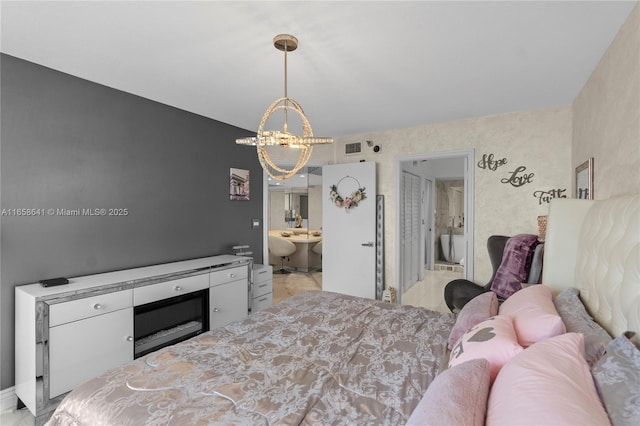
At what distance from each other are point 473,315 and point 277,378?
3.25 ft

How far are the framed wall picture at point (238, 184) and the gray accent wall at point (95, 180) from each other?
122 millimetres

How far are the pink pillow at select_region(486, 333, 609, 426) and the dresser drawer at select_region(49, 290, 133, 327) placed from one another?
2537mm

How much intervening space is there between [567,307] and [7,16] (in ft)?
11.0

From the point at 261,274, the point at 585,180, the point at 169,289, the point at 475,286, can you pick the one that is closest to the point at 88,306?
the point at 169,289

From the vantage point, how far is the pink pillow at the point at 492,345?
106cm

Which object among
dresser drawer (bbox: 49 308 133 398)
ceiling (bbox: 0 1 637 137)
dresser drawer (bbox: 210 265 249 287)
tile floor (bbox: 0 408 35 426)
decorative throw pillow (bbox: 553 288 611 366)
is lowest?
tile floor (bbox: 0 408 35 426)

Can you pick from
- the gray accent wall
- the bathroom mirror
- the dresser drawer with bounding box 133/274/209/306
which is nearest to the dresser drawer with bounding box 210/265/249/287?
the dresser drawer with bounding box 133/274/209/306

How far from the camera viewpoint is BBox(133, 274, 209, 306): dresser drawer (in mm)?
2518

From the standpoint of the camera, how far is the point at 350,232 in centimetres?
432

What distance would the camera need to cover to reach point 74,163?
2.53m

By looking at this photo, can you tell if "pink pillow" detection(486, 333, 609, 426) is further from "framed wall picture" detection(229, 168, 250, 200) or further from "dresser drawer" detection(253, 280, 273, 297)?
"framed wall picture" detection(229, 168, 250, 200)

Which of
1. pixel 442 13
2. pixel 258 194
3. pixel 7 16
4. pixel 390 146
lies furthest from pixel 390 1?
pixel 258 194

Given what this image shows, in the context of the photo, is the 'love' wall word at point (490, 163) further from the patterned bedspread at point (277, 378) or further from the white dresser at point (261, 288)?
the white dresser at point (261, 288)

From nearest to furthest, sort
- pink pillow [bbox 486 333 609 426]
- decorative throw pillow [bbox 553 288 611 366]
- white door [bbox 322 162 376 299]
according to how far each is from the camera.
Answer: pink pillow [bbox 486 333 609 426], decorative throw pillow [bbox 553 288 611 366], white door [bbox 322 162 376 299]
